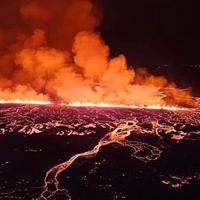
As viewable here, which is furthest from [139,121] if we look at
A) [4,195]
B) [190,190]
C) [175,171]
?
[4,195]

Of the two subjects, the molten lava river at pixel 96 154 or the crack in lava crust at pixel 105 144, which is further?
the molten lava river at pixel 96 154

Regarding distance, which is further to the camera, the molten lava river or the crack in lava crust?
the molten lava river

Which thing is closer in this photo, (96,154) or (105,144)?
(96,154)

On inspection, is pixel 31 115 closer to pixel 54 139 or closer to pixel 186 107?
pixel 54 139

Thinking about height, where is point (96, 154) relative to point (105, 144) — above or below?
below
